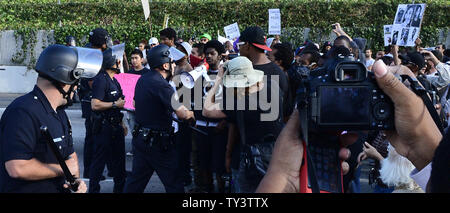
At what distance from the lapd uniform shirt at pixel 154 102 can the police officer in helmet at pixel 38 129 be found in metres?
2.00

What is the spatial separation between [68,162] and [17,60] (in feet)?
62.3

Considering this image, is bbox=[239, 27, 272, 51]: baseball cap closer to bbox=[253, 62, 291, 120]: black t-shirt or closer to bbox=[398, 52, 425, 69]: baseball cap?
bbox=[253, 62, 291, 120]: black t-shirt

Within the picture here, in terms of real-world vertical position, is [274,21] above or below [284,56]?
above

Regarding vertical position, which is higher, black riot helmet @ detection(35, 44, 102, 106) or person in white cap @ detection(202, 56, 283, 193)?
black riot helmet @ detection(35, 44, 102, 106)

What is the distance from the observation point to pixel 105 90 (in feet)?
22.2

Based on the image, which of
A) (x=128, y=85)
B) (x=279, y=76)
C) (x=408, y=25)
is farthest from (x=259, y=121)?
(x=408, y=25)

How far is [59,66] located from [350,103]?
2.22 metres

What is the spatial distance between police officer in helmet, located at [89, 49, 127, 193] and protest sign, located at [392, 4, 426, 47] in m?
5.08

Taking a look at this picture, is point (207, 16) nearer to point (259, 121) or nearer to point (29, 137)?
point (259, 121)

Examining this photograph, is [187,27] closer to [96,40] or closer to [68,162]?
[96,40]

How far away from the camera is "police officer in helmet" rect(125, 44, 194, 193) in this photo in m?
5.61

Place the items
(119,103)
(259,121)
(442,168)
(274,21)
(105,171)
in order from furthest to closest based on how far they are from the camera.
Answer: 1. (274,21)
2. (105,171)
3. (119,103)
4. (259,121)
5. (442,168)

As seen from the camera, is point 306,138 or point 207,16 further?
point 207,16

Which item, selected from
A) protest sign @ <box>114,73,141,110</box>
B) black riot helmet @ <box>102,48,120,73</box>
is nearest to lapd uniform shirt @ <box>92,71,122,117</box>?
black riot helmet @ <box>102,48,120,73</box>
